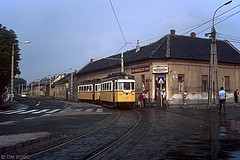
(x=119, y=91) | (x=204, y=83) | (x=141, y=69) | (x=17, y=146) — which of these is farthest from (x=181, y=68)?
(x=17, y=146)

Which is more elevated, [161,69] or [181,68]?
[181,68]

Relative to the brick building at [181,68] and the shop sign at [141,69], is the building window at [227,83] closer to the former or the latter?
the brick building at [181,68]

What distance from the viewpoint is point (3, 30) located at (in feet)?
103

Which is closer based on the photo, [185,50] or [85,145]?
[85,145]

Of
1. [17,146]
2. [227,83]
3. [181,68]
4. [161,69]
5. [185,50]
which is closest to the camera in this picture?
[17,146]

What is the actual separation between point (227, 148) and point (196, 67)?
2602 centimetres

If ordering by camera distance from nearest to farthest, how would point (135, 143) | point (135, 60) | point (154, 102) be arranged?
point (135, 143)
point (154, 102)
point (135, 60)

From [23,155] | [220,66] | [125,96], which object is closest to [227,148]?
[23,155]

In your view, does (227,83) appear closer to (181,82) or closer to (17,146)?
(181,82)

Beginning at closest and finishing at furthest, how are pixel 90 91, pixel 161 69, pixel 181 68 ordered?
pixel 161 69, pixel 181 68, pixel 90 91

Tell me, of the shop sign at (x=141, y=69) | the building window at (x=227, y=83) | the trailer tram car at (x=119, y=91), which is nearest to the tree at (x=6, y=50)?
the trailer tram car at (x=119, y=91)

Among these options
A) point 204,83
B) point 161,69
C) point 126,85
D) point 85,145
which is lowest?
point 85,145

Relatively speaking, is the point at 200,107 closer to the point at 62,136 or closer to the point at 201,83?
the point at 201,83

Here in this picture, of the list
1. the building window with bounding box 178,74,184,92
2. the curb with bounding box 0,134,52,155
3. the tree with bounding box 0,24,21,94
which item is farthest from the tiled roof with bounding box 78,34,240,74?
the curb with bounding box 0,134,52,155
